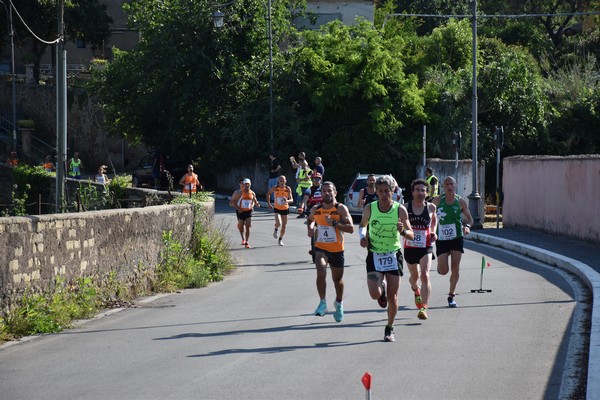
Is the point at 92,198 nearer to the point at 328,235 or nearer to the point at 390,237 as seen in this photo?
the point at 328,235

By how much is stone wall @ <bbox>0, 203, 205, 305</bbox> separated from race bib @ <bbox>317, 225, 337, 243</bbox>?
325cm

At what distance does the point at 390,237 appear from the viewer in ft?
36.8

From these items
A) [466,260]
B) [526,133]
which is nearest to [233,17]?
[526,133]

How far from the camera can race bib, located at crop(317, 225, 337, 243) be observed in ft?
41.6

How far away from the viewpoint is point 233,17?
42.8 m

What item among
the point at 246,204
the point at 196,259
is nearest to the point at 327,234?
the point at 196,259

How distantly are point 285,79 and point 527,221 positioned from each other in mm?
16396

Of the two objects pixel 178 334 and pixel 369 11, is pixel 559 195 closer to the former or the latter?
pixel 178 334

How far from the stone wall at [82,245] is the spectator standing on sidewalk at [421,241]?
14.2 feet

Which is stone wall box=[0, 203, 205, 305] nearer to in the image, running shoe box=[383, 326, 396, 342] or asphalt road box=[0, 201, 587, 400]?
asphalt road box=[0, 201, 587, 400]

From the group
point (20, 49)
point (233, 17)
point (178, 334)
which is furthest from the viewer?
point (20, 49)

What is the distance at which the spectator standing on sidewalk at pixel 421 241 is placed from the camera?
1248 cm

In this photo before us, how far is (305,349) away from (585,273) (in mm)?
8007

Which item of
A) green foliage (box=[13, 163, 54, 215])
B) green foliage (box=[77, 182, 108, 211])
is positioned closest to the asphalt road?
green foliage (box=[77, 182, 108, 211])
